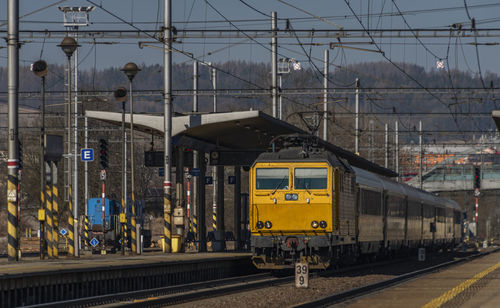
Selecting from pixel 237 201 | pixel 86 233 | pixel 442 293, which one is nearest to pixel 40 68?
pixel 442 293

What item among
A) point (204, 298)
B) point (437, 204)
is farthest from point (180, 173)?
point (437, 204)

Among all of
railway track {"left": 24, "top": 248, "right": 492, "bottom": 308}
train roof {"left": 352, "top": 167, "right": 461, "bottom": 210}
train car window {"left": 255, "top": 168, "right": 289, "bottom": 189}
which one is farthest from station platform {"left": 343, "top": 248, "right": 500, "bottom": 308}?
train roof {"left": 352, "top": 167, "right": 461, "bottom": 210}

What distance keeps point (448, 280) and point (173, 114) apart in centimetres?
1333

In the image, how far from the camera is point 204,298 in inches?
835

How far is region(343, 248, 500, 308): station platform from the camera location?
762 inches

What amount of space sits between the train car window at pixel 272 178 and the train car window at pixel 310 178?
338mm

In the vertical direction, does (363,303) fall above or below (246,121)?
below

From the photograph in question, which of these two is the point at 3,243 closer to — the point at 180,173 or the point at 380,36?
the point at 180,173

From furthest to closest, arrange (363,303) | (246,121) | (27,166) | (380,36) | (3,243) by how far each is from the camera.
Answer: (27,166), (3,243), (380,36), (246,121), (363,303)

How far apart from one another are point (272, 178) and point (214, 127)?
7.03 meters

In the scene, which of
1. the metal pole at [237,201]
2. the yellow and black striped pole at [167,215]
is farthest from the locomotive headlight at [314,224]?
the metal pole at [237,201]

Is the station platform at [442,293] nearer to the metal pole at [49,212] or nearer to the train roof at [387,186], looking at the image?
the train roof at [387,186]

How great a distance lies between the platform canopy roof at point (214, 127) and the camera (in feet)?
107

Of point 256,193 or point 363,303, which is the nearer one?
point 363,303
